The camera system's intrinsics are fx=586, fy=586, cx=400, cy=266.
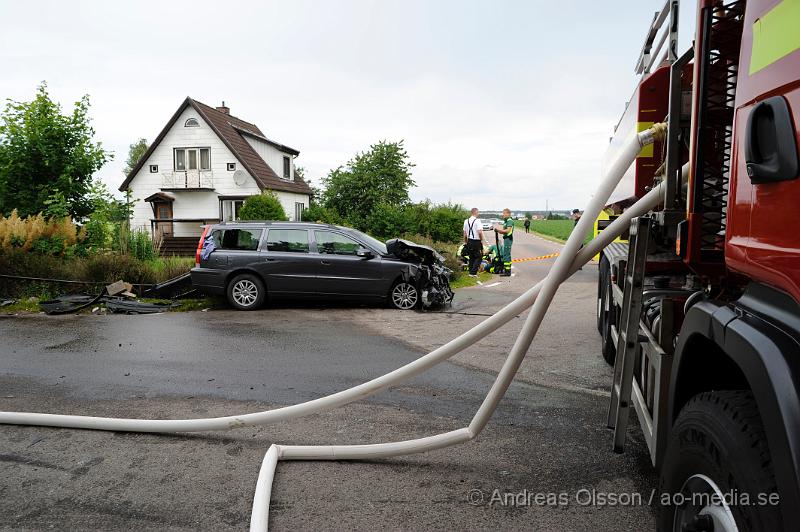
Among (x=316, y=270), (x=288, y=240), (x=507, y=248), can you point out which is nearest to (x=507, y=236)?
(x=507, y=248)

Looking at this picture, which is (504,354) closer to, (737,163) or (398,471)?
(398,471)

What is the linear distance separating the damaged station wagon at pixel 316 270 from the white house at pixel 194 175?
2254 centimetres

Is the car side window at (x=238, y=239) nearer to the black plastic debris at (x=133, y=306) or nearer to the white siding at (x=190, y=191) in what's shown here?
the black plastic debris at (x=133, y=306)

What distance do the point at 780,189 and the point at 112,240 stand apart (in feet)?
49.1

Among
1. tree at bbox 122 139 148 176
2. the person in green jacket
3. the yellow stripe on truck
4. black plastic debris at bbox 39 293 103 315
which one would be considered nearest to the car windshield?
black plastic debris at bbox 39 293 103 315

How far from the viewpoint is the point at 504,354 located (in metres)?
7.18

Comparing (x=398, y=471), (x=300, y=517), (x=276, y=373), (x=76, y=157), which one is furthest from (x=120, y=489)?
(x=76, y=157)

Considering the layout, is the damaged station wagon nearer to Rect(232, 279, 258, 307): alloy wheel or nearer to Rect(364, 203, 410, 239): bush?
Rect(232, 279, 258, 307): alloy wheel

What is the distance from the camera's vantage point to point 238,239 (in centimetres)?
1116

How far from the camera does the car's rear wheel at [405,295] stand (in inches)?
431

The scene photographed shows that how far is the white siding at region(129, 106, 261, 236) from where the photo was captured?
33562 millimetres

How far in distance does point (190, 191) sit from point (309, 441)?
32.7 meters

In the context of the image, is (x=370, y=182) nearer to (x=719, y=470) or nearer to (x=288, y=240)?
(x=288, y=240)

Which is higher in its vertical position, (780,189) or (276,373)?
(780,189)
